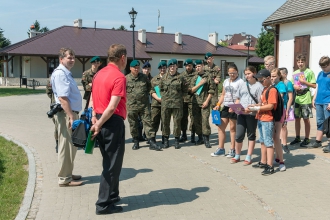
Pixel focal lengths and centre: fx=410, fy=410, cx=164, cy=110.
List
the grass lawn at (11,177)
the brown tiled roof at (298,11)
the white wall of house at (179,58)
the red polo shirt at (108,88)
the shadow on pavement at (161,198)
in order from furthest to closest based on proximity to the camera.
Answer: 1. the white wall of house at (179,58)
2. the brown tiled roof at (298,11)
3. the shadow on pavement at (161,198)
4. the grass lawn at (11,177)
5. the red polo shirt at (108,88)

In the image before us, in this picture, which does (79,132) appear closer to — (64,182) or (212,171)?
(64,182)

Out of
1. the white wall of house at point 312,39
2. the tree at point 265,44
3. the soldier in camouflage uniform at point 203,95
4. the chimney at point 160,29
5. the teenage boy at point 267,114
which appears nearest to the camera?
the teenage boy at point 267,114

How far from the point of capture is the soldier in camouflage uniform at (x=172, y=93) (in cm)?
880

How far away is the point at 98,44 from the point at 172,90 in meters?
37.1

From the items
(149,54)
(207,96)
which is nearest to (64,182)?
(207,96)

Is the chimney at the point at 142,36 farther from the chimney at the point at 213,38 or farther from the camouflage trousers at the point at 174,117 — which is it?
the camouflage trousers at the point at 174,117

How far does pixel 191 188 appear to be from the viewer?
607 centimetres

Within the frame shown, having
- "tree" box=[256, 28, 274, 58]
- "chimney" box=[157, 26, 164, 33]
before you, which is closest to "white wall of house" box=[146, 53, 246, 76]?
"chimney" box=[157, 26, 164, 33]

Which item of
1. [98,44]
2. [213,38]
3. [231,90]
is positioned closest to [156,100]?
[231,90]

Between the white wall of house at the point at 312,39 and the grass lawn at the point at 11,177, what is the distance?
13.1 meters

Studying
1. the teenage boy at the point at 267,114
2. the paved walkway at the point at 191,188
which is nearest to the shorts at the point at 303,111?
the paved walkway at the point at 191,188

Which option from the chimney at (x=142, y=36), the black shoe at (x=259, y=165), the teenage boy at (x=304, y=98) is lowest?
the black shoe at (x=259, y=165)

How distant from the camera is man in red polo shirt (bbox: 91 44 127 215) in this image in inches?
189

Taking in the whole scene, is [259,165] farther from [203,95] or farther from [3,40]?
[3,40]
